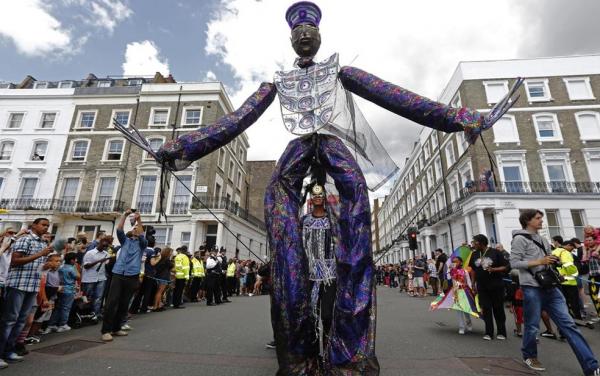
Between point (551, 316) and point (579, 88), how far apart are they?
26.6 m

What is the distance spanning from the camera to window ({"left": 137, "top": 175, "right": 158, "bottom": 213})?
2223 centimetres

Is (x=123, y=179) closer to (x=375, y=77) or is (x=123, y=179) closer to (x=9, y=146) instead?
(x=9, y=146)

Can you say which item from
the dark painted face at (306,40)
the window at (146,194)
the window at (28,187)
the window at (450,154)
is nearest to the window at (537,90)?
the window at (450,154)

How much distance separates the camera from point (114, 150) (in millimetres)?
24266

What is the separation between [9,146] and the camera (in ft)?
80.5

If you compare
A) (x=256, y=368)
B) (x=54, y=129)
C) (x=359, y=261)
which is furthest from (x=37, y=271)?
(x=54, y=129)

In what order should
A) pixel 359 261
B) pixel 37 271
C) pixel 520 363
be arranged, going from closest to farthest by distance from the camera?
1. pixel 359 261
2. pixel 520 363
3. pixel 37 271

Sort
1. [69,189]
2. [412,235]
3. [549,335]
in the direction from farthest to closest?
[69,189]
[549,335]
[412,235]

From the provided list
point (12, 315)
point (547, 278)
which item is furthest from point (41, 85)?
point (547, 278)

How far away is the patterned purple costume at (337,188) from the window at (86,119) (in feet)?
90.4

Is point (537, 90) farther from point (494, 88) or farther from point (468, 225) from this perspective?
point (468, 225)

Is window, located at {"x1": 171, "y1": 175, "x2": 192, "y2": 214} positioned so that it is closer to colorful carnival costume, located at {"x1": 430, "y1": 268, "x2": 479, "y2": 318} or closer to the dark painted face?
colorful carnival costume, located at {"x1": 430, "y1": 268, "x2": 479, "y2": 318}

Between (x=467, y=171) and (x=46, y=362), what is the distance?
24.1m

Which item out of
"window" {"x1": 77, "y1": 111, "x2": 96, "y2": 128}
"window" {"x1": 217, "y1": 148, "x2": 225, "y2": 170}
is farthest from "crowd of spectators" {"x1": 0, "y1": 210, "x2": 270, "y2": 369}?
"window" {"x1": 77, "y1": 111, "x2": 96, "y2": 128}
